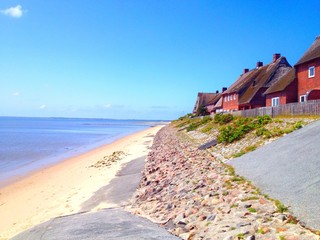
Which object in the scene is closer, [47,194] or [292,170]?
[292,170]

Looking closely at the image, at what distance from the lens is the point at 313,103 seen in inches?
634

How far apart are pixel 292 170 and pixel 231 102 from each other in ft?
124

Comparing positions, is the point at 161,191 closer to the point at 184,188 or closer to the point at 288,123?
the point at 184,188

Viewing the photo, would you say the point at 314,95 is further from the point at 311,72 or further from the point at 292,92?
the point at 292,92

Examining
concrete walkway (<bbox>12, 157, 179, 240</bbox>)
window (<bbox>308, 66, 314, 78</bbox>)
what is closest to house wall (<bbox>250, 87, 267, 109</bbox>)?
window (<bbox>308, 66, 314, 78</bbox>)

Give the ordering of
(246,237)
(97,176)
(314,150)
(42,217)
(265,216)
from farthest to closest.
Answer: (97,176) → (42,217) → (314,150) → (265,216) → (246,237)

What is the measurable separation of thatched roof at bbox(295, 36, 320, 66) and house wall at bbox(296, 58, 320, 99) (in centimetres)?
37

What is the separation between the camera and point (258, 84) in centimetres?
3859

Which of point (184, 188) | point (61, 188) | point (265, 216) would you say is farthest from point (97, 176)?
point (265, 216)

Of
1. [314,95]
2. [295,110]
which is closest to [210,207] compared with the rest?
[295,110]

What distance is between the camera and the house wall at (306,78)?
80.5 feet

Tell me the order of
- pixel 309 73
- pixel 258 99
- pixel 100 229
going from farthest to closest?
1. pixel 258 99
2. pixel 309 73
3. pixel 100 229

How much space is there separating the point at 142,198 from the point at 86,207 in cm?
225

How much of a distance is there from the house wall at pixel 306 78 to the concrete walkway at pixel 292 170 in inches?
501
